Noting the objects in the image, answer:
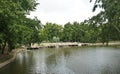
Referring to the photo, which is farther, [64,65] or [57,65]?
[57,65]

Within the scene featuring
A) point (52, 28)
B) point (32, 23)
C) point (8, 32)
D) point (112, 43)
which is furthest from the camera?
point (52, 28)

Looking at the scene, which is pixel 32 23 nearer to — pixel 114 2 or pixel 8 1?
pixel 8 1

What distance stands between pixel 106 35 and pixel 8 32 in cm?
1461

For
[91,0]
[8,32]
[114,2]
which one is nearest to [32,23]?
[8,32]

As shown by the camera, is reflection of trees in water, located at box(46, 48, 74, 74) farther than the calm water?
Yes

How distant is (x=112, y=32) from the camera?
32938mm

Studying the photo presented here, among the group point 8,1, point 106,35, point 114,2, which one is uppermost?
point 8,1

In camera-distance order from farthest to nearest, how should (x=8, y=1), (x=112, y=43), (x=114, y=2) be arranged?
(x=112, y=43), (x=8, y=1), (x=114, y=2)

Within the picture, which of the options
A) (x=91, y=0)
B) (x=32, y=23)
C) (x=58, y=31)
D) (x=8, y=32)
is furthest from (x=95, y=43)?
(x=91, y=0)

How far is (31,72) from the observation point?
3086 centimetres

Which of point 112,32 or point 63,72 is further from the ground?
point 112,32

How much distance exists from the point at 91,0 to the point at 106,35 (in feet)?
23.7

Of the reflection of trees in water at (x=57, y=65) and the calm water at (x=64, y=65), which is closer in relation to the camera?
the calm water at (x=64, y=65)

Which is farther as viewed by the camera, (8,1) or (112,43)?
(112,43)
